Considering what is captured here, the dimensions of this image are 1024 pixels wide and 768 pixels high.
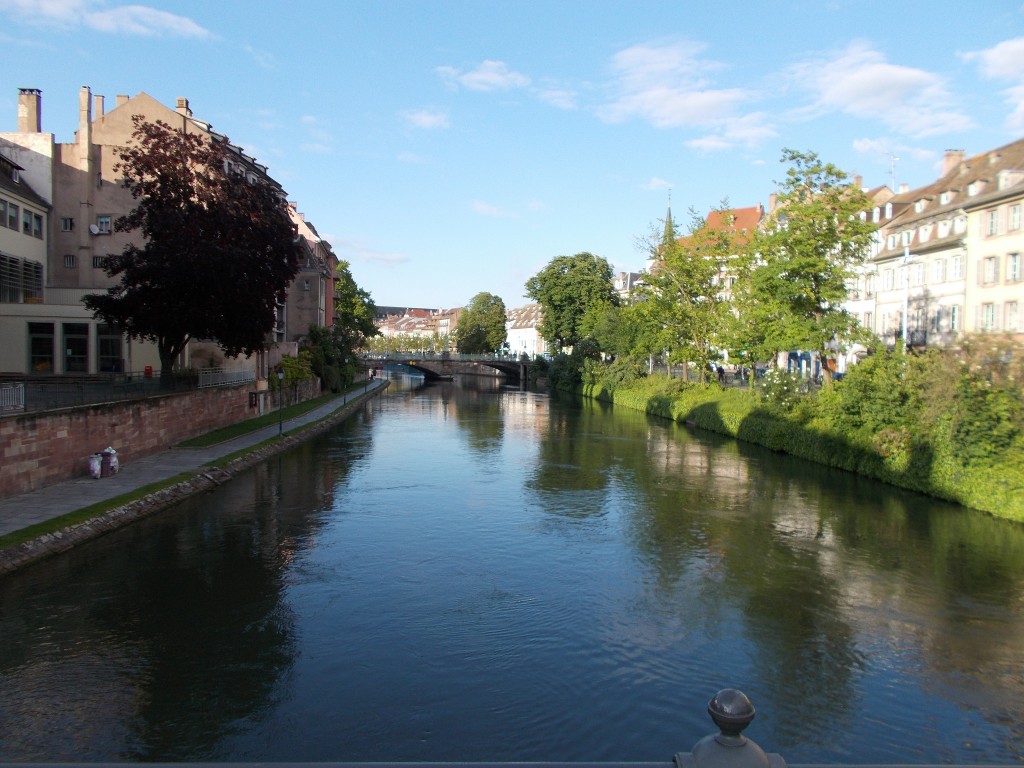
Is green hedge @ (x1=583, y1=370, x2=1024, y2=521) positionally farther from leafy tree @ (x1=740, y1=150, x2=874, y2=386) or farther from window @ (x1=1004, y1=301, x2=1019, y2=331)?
window @ (x1=1004, y1=301, x2=1019, y2=331)

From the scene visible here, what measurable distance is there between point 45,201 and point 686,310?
137ft

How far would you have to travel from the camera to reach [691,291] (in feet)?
192

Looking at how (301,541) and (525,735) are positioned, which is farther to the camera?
(301,541)

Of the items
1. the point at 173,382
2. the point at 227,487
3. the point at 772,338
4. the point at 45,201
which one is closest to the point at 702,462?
the point at 772,338

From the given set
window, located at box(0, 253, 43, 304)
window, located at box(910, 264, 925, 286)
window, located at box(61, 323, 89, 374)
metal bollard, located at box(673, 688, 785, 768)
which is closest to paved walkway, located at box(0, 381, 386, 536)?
window, located at box(61, 323, 89, 374)

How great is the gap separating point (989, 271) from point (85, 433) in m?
41.4

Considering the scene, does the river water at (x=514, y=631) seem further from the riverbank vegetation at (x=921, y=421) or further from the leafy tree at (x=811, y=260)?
the leafy tree at (x=811, y=260)

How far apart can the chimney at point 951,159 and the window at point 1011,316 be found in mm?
16136

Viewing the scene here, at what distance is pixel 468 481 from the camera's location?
28.4 meters

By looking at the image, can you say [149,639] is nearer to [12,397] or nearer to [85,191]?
[12,397]

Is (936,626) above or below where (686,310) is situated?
below

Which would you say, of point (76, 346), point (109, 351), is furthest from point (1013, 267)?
point (76, 346)

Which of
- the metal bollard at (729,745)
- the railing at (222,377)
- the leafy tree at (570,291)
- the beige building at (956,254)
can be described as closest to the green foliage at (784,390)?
the beige building at (956,254)

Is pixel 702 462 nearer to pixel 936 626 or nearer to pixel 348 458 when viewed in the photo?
pixel 348 458
